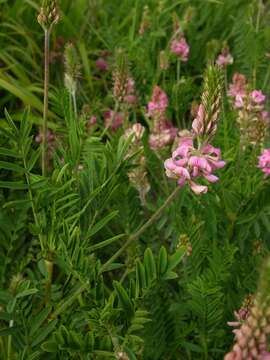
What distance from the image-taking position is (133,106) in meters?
2.60

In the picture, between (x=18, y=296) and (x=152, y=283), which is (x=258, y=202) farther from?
(x=18, y=296)

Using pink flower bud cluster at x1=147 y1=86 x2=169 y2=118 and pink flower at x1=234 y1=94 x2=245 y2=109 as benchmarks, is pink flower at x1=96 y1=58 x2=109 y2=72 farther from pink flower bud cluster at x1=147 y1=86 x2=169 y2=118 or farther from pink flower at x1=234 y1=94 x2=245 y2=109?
pink flower at x1=234 y1=94 x2=245 y2=109

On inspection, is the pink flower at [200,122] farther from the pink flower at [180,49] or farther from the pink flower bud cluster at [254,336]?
the pink flower at [180,49]

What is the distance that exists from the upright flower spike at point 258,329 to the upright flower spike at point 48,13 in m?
0.88

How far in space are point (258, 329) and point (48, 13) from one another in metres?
0.94

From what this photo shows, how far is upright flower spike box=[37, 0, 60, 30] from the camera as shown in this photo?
1407mm

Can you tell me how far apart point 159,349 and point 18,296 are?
0.49 metres

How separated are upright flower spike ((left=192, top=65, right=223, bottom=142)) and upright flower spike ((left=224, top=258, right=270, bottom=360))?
410mm

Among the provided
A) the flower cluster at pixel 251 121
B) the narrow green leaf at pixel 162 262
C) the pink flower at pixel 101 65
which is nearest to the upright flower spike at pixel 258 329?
the narrow green leaf at pixel 162 262

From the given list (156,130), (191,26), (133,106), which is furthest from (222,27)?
Answer: (156,130)

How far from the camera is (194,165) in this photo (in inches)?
47.8

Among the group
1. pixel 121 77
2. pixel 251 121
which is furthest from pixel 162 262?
pixel 251 121

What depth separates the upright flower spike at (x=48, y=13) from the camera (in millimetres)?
1407

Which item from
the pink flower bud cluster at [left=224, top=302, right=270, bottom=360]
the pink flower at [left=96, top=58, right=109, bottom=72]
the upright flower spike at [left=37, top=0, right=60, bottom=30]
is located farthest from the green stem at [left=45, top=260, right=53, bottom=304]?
the pink flower at [left=96, top=58, right=109, bottom=72]
